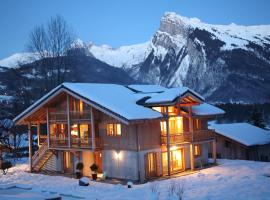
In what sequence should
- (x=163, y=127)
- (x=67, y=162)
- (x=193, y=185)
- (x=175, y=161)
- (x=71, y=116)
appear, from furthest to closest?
(x=67, y=162), (x=175, y=161), (x=71, y=116), (x=163, y=127), (x=193, y=185)

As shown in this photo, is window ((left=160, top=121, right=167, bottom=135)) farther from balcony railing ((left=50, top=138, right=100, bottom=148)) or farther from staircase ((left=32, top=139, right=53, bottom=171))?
staircase ((left=32, top=139, right=53, bottom=171))

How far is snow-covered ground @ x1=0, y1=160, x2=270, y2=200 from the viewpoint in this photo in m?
24.3

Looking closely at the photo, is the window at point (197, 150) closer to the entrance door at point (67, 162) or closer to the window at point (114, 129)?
the window at point (114, 129)

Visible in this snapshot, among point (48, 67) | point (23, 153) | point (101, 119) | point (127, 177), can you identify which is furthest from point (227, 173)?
point (23, 153)

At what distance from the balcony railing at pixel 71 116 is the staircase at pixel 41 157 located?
279 cm

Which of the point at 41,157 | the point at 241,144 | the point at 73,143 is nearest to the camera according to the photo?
the point at 73,143

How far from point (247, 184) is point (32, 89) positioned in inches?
1693

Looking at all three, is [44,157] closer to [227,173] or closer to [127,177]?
[127,177]

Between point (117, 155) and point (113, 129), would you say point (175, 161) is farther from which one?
point (113, 129)

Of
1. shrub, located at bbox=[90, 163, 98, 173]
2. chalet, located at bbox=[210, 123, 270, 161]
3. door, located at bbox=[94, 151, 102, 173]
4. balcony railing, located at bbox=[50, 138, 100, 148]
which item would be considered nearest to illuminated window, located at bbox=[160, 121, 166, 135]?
balcony railing, located at bbox=[50, 138, 100, 148]

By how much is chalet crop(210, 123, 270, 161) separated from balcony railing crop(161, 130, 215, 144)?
7.04 m

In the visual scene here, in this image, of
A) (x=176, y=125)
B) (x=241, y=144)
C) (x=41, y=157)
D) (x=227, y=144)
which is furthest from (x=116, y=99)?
(x=227, y=144)

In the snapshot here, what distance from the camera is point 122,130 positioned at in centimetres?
3100

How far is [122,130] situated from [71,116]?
5124 millimetres
